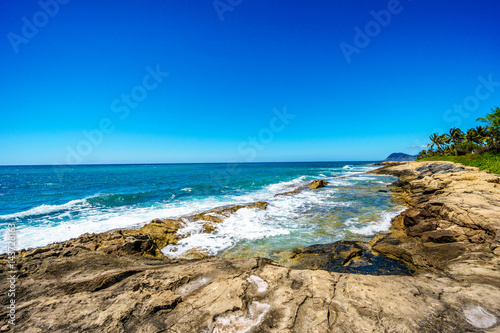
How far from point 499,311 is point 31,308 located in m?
8.83

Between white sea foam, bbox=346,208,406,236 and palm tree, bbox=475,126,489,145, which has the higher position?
palm tree, bbox=475,126,489,145

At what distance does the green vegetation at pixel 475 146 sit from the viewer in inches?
1164

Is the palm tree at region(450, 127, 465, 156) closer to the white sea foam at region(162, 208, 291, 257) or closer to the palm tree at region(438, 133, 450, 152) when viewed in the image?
the palm tree at region(438, 133, 450, 152)

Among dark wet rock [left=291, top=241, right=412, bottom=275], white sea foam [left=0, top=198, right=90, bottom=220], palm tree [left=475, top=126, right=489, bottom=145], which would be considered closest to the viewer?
dark wet rock [left=291, top=241, right=412, bottom=275]

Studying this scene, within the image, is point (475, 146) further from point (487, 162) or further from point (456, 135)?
point (487, 162)

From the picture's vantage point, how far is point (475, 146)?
1887 inches

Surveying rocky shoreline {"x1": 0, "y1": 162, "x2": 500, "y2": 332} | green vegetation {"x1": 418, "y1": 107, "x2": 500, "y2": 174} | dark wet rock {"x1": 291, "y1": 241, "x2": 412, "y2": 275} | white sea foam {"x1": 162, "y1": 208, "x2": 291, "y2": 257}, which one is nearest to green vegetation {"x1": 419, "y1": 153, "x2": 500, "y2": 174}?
green vegetation {"x1": 418, "y1": 107, "x2": 500, "y2": 174}

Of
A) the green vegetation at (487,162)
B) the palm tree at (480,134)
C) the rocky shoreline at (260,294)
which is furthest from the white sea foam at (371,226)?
the palm tree at (480,134)

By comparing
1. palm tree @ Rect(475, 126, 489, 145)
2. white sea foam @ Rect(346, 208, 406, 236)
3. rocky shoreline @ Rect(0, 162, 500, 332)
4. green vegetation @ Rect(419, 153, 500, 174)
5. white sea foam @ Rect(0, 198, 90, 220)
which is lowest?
white sea foam @ Rect(0, 198, 90, 220)

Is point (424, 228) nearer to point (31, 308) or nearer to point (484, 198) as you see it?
point (484, 198)

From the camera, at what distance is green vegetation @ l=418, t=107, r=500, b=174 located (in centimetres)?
2958

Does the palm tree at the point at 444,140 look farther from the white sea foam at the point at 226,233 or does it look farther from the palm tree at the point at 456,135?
the white sea foam at the point at 226,233

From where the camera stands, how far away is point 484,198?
10062 millimetres

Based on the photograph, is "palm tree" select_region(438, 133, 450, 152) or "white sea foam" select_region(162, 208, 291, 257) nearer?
"white sea foam" select_region(162, 208, 291, 257)
